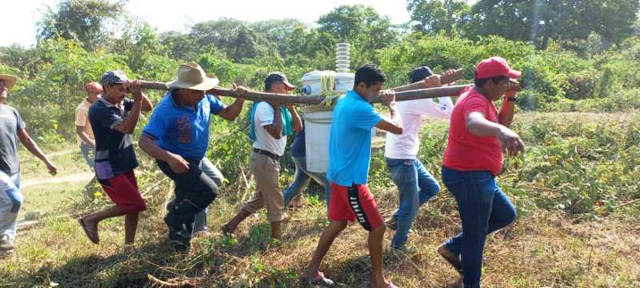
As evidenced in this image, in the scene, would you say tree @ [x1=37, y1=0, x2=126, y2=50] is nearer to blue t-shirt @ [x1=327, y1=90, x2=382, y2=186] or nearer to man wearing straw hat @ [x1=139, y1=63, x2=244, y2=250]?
man wearing straw hat @ [x1=139, y1=63, x2=244, y2=250]

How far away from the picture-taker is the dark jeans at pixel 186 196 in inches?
156

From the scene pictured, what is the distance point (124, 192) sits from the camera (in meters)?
4.22

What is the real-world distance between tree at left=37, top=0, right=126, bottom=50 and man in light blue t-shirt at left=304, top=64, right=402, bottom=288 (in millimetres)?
21307

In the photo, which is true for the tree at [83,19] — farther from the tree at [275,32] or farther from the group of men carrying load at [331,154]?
the tree at [275,32]


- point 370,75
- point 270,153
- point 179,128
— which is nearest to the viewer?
point 370,75

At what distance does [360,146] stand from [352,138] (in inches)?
3.3

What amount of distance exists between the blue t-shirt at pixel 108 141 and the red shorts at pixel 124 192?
0.17ft

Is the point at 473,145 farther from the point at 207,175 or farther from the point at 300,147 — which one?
the point at 207,175

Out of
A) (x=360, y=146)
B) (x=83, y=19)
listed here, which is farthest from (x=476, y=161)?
(x=83, y=19)

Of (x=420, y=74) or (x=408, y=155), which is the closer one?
(x=408, y=155)

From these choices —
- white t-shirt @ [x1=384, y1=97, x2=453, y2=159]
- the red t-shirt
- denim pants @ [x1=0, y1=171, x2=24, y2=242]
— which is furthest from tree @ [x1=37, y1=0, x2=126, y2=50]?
the red t-shirt

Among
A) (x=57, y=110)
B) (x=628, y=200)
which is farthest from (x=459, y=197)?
(x=57, y=110)

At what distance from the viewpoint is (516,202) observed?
468 centimetres

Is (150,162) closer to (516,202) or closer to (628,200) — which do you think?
(516,202)
